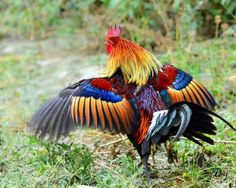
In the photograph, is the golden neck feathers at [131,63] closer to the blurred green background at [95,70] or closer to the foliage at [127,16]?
the blurred green background at [95,70]

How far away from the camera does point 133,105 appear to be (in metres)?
4.06

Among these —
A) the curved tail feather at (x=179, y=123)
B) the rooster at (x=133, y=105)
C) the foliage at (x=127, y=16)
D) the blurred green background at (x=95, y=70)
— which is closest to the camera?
the curved tail feather at (x=179, y=123)

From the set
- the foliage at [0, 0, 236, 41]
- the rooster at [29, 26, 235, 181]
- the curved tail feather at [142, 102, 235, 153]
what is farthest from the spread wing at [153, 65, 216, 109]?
the foliage at [0, 0, 236, 41]

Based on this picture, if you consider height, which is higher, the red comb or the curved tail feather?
the red comb

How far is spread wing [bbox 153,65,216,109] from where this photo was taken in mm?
4207

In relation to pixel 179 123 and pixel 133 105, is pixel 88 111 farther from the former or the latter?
pixel 179 123

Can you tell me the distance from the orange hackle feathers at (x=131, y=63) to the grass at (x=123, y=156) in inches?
21.5

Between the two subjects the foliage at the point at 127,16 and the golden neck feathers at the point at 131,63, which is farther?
the foliage at the point at 127,16

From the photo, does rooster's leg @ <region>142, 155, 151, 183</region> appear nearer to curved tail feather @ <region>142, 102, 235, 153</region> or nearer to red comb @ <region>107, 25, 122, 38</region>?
curved tail feather @ <region>142, 102, 235, 153</region>

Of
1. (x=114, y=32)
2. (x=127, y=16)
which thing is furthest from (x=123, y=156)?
(x=127, y=16)

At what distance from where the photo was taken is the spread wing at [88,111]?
13.0ft

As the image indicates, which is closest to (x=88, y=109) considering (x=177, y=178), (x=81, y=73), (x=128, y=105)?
(x=128, y=105)

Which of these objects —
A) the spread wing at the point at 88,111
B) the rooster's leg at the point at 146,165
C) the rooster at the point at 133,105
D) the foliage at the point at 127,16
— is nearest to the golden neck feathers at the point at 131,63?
the rooster at the point at 133,105

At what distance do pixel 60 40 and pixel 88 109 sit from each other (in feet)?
17.3
